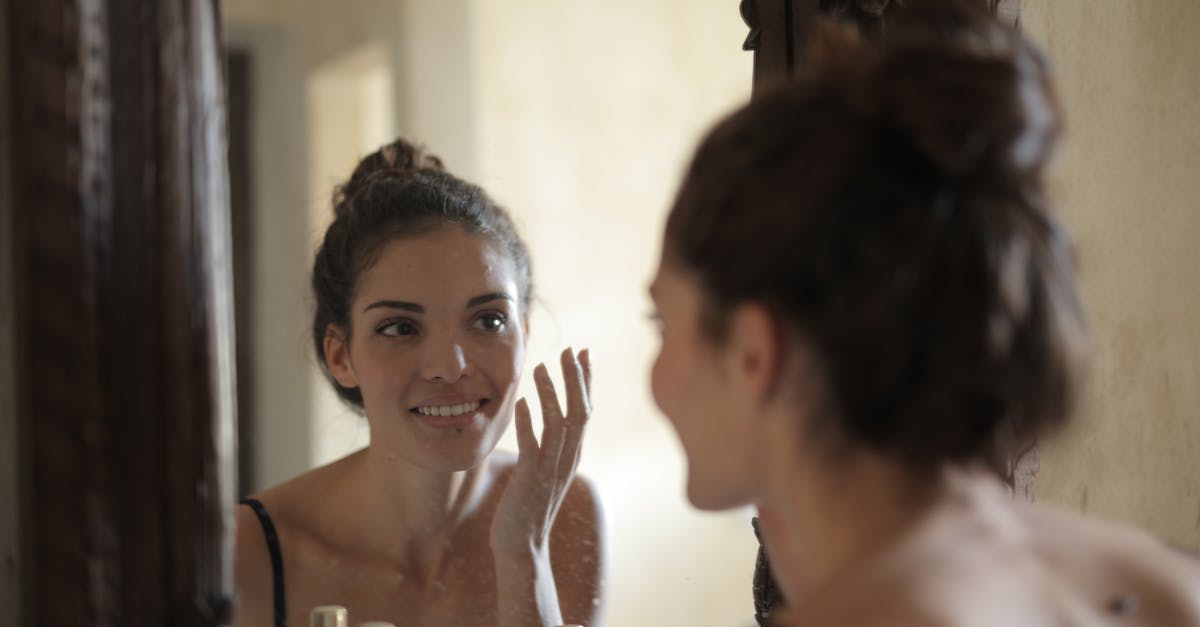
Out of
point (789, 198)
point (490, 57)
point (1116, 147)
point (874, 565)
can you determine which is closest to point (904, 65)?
point (789, 198)

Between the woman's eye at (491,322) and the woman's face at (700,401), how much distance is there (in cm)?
15

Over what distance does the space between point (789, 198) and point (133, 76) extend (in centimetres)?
29

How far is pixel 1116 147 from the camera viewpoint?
3.15ft

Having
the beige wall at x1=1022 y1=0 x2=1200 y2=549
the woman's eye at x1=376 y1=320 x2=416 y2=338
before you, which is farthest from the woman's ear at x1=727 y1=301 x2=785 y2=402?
the beige wall at x1=1022 y1=0 x2=1200 y2=549

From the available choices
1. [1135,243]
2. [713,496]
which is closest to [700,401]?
[713,496]

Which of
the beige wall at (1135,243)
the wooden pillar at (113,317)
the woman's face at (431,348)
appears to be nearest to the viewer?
the wooden pillar at (113,317)

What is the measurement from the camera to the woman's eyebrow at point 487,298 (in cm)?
67

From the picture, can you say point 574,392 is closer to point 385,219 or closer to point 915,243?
point 385,219

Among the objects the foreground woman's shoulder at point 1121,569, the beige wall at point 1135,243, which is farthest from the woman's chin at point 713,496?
the beige wall at point 1135,243

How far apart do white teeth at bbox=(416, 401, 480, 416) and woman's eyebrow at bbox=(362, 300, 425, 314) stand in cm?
5

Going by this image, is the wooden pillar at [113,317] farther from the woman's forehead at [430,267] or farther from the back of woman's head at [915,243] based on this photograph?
the back of woman's head at [915,243]

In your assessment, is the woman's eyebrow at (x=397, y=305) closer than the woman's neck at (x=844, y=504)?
No

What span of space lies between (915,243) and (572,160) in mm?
309

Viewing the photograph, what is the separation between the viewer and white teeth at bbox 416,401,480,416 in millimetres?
668
